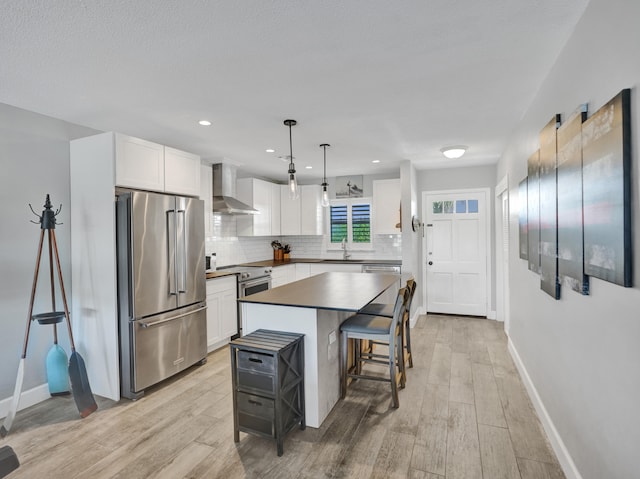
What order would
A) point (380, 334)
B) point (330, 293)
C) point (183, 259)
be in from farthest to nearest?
1. point (183, 259)
2. point (330, 293)
3. point (380, 334)

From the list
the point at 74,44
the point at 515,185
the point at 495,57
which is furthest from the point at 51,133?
the point at 515,185

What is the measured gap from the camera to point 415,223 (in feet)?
17.4

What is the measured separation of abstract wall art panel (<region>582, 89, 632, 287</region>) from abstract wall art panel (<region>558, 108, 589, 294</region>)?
0.07 m

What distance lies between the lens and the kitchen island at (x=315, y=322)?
8.16 ft

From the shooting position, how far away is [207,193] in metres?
4.58

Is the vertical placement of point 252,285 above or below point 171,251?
below

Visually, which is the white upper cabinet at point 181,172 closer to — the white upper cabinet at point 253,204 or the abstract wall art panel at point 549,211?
the white upper cabinet at point 253,204

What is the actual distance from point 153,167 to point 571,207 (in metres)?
3.24

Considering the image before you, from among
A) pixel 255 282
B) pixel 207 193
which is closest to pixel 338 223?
pixel 255 282

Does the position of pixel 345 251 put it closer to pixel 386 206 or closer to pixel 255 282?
pixel 386 206

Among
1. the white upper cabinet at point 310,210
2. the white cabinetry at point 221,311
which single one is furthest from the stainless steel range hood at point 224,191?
the white upper cabinet at point 310,210

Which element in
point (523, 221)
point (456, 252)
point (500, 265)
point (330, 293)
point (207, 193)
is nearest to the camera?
point (330, 293)

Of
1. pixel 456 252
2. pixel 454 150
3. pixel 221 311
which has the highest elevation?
pixel 454 150

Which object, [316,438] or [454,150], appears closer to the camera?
[316,438]
